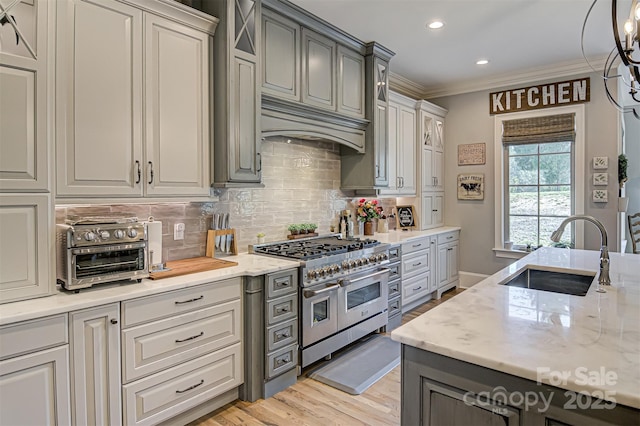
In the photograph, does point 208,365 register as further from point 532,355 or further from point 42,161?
point 532,355

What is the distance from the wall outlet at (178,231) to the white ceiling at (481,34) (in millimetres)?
2006

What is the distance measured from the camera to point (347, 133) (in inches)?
151

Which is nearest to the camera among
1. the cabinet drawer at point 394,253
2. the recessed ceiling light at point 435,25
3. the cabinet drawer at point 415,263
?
the recessed ceiling light at point 435,25

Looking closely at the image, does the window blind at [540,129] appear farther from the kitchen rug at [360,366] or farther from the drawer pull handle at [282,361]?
the drawer pull handle at [282,361]

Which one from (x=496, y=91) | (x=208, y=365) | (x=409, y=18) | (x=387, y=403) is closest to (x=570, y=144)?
(x=496, y=91)

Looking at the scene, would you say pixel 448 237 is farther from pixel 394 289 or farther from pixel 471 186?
pixel 394 289

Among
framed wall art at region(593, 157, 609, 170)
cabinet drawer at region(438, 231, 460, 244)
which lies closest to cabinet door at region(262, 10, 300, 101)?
cabinet drawer at region(438, 231, 460, 244)

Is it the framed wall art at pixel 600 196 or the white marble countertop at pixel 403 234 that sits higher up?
the framed wall art at pixel 600 196

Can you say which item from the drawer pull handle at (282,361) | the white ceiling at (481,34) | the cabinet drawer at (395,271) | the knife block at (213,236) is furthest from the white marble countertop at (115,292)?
the white ceiling at (481,34)

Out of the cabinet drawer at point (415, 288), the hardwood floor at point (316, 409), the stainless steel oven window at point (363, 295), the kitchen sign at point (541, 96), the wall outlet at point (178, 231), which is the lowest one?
the hardwood floor at point (316, 409)

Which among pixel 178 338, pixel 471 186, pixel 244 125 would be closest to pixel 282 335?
pixel 178 338

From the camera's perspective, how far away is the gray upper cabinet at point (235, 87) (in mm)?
2607

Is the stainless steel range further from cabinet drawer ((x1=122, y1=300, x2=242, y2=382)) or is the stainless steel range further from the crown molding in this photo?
the crown molding

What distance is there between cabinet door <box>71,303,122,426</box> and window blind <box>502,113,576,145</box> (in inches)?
198
